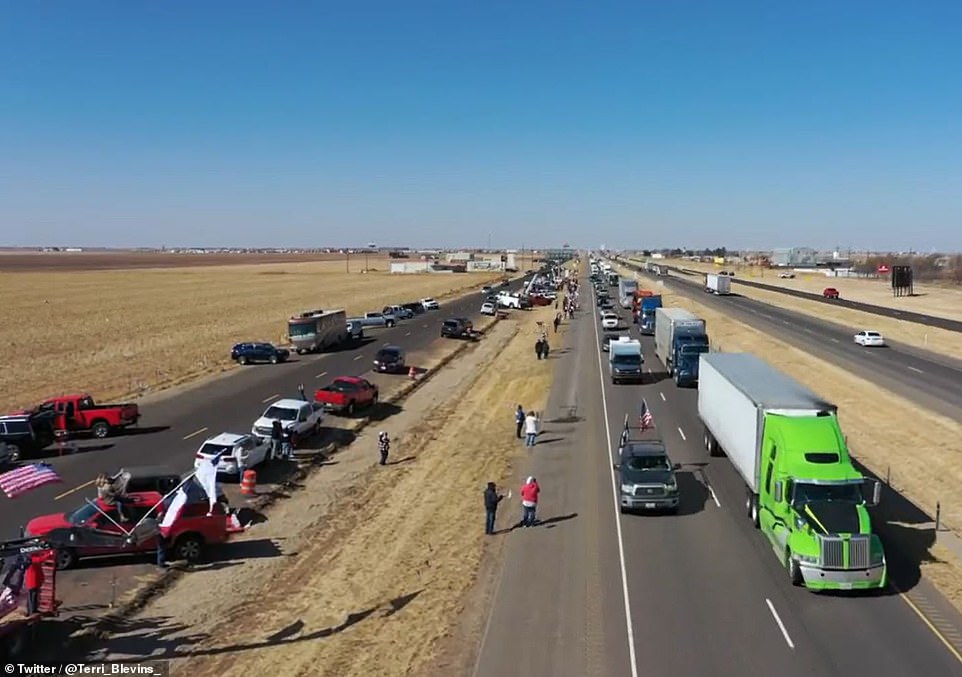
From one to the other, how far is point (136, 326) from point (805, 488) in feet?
238

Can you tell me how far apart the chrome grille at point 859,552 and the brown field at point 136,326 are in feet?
121

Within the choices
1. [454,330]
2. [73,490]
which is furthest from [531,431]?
[454,330]

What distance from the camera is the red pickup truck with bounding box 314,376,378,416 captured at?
35.9m

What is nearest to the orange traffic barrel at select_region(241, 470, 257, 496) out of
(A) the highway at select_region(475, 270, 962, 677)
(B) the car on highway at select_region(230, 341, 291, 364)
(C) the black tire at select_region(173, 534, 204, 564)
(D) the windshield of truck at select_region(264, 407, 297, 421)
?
(C) the black tire at select_region(173, 534, 204, 564)

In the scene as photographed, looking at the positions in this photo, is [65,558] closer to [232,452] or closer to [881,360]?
[232,452]

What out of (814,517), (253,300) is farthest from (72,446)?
(253,300)

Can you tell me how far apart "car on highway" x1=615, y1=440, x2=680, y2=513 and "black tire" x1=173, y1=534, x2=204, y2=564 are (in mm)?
11209

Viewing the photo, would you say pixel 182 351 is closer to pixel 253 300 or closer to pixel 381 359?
pixel 381 359

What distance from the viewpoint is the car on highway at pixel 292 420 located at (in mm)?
29297

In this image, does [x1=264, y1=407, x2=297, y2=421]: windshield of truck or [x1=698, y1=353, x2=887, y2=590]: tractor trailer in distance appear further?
[x1=264, y1=407, x2=297, y2=421]: windshield of truck

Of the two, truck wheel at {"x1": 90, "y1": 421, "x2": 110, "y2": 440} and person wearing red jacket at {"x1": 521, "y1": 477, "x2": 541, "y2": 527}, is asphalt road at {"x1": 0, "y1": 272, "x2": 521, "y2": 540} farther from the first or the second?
person wearing red jacket at {"x1": 521, "y1": 477, "x2": 541, "y2": 527}

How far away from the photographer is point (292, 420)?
29.9 meters

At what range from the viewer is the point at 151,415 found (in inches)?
1423

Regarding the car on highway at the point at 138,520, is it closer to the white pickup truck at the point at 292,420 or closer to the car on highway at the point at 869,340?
the white pickup truck at the point at 292,420
